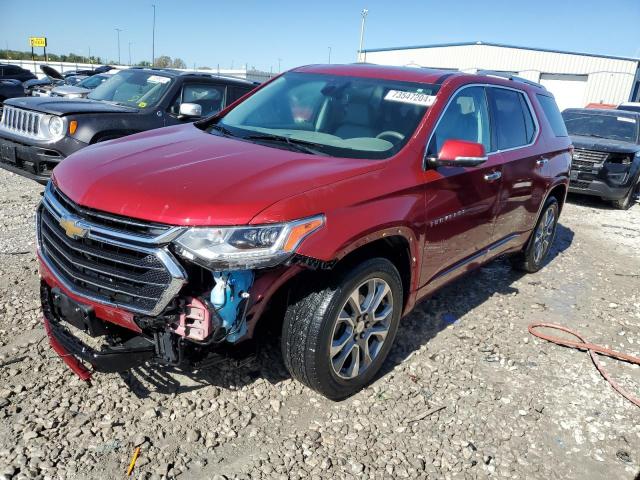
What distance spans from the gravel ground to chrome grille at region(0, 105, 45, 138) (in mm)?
2269

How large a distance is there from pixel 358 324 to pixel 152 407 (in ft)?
3.97

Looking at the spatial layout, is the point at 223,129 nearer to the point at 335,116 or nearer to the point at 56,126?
the point at 335,116

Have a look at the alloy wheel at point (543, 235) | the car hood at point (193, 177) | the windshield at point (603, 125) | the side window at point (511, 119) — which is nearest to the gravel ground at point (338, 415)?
the car hood at point (193, 177)

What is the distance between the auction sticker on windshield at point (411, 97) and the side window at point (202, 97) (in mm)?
3864

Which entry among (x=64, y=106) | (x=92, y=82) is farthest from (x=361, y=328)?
(x=92, y=82)

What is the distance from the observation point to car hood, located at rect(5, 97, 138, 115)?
5.78m

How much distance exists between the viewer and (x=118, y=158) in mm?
2850

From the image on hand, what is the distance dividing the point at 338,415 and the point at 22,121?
16.9 feet

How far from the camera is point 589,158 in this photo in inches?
371

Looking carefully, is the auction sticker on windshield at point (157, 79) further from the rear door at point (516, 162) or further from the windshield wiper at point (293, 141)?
the rear door at point (516, 162)

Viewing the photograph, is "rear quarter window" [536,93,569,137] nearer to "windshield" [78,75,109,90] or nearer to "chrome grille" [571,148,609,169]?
"chrome grille" [571,148,609,169]

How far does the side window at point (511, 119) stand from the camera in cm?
417

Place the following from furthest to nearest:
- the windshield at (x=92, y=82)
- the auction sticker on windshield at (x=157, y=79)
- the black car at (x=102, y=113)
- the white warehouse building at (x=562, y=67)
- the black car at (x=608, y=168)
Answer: the white warehouse building at (x=562, y=67), the windshield at (x=92, y=82), the black car at (x=608, y=168), the auction sticker on windshield at (x=157, y=79), the black car at (x=102, y=113)

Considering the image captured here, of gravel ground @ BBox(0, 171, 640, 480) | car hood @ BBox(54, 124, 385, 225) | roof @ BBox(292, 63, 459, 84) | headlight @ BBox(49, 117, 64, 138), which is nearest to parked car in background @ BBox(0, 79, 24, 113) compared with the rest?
headlight @ BBox(49, 117, 64, 138)
